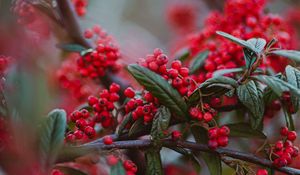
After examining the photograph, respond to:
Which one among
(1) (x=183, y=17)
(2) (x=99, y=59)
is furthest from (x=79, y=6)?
(1) (x=183, y=17)

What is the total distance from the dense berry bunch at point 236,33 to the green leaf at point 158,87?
22cm

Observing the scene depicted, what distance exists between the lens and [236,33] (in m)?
1.05

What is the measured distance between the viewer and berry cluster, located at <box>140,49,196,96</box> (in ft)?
2.77

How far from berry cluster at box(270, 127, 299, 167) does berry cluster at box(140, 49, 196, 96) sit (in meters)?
0.21

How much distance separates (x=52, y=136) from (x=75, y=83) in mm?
471

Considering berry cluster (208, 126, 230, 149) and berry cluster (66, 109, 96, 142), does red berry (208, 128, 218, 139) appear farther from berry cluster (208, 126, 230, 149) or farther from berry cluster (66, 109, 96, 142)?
berry cluster (66, 109, 96, 142)

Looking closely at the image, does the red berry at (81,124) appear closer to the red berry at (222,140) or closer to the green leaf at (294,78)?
the red berry at (222,140)

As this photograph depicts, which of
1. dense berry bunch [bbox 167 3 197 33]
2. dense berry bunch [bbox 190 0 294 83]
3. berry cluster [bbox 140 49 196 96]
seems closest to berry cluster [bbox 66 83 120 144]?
berry cluster [bbox 140 49 196 96]

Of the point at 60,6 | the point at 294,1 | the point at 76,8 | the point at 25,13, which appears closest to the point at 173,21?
the point at 294,1

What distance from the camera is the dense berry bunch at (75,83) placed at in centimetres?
124

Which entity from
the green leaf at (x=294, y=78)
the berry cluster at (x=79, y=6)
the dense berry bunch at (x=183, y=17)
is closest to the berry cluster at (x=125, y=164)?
the green leaf at (x=294, y=78)

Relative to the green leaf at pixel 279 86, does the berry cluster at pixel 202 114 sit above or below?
below

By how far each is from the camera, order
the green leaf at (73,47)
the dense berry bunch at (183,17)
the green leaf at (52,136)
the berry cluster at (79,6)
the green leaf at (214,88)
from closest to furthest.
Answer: the green leaf at (52,136) < the green leaf at (214,88) < the green leaf at (73,47) < the berry cluster at (79,6) < the dense berry bunch at (183,17)

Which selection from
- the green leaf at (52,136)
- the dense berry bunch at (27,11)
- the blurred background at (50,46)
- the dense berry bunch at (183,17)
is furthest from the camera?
the dense berry bunch at (183,17)
